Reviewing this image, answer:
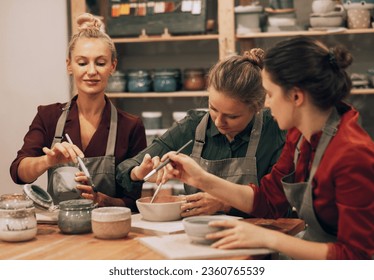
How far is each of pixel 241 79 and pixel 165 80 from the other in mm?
2122

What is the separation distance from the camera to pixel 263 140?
2254mm

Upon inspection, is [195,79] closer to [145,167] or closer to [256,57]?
[256,57]

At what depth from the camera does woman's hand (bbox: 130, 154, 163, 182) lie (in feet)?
6.69

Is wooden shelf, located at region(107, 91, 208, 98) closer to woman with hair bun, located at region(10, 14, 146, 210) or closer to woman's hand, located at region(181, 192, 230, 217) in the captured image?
woman with hair bun, located at region(10, 14, 146, 210)

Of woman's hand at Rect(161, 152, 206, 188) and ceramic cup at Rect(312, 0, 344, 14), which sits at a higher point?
ceramic cup at Rect(312, 0, 344, 14)

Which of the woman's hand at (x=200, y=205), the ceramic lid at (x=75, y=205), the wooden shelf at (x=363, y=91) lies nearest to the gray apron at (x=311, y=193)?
the woman's hand at (x=200, y=205)

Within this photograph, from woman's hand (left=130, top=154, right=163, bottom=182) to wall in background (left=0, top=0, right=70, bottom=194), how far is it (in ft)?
7.78

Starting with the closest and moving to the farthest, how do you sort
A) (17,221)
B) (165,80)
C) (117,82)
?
1. (17,221)
2. (165,80)
3. (117,82)

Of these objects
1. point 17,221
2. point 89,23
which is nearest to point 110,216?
point 17,221

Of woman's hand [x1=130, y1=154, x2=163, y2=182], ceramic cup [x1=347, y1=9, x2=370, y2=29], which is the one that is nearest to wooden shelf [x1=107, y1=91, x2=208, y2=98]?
ceramic cup [x1=347, y1=9, x2=370, y2=29]

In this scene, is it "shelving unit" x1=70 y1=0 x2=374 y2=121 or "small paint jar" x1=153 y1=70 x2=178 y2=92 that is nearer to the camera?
"shelving unit" x1=70 y1=0 x2=374 y2=121

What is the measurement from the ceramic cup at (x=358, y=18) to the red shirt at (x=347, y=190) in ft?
7.89

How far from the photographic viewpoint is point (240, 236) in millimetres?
1529
